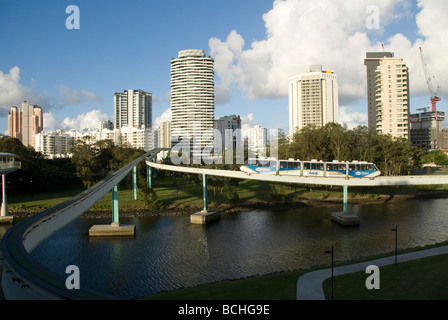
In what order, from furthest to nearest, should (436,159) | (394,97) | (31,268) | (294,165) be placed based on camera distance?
1. (394,97)
2. (436,159)
3. (294,165)
4. (31,268)

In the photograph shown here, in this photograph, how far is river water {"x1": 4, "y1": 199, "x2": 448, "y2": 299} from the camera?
20095 mm

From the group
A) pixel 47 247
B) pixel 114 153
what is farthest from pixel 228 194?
pixel 114 153

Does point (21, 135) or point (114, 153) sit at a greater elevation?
point (21, 135)

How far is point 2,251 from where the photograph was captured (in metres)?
10.9

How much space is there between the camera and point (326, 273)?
15.8m

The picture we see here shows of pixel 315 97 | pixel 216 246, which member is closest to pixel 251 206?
pixel 216 246

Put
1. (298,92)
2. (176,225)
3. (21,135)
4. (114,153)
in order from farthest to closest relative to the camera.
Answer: (21,135), (298,92), (114,153), (176,225)

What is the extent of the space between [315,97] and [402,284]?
13610cm

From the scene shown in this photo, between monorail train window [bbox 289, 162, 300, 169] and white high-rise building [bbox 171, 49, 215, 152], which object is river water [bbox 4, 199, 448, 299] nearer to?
monorail train window [bbox 289, 162, 300, 169]

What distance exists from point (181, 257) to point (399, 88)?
104 m

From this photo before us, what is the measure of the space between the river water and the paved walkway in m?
4.42

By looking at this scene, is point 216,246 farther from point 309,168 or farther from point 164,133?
point 164,133

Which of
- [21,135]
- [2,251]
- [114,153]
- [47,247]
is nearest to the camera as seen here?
[2,251]
